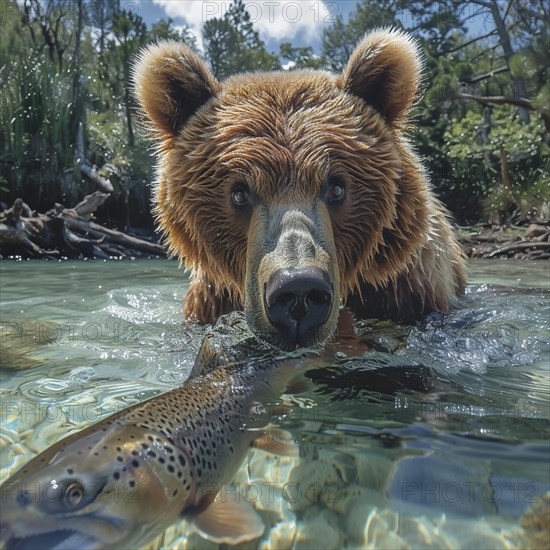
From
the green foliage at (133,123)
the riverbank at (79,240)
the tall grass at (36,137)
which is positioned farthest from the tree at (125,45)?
the riverbank at (79,240)

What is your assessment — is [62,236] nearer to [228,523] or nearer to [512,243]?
[512,243]

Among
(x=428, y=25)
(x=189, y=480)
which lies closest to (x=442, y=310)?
(x=189, y=480)

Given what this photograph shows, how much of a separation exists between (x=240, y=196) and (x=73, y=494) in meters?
2.13

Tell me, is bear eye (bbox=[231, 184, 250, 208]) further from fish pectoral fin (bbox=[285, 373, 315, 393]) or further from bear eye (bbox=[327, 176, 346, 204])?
Answer: fish pectoral fin (bbox=[285, 373, 315, 393])

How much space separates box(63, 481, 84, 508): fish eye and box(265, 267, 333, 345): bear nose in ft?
3.85

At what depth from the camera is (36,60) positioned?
64.0 ft

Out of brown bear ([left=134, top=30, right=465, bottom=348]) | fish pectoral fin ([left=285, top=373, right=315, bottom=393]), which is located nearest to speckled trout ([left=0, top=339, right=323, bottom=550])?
fish pectoral fin ([left=285, top=373, right=315, bottom=393])

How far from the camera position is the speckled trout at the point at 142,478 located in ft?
5.28

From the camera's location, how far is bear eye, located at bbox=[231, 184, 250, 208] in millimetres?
3451

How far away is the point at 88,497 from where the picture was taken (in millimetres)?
1714

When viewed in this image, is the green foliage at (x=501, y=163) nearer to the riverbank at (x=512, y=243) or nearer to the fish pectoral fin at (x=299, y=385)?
the riverbank at (x=512, y=243)

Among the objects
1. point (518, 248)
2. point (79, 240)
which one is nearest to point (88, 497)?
point (79, 240)

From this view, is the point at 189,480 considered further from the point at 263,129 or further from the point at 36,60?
the point at 36,60

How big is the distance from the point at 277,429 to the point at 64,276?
7.31 m
